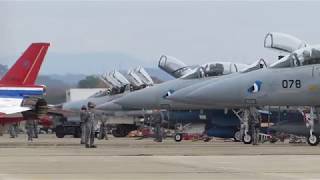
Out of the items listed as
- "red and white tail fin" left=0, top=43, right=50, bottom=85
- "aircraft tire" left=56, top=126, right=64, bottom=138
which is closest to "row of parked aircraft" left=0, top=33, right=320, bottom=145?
"red and white tail fin" left=0, top=43, right=50, bottom=85

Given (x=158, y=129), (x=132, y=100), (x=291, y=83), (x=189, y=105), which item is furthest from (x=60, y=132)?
(x=291, y=83)

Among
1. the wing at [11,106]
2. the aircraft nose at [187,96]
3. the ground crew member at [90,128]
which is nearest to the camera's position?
the ground crew member at [90,128]

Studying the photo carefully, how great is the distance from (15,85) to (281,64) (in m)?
8.87

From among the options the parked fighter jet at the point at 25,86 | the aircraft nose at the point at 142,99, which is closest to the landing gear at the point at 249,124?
the aircraft nose at the point at 142,99

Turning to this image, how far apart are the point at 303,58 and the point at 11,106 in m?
8.90

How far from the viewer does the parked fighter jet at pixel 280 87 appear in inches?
806

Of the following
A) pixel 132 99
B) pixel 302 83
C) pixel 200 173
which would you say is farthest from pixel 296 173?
pixel 132 99

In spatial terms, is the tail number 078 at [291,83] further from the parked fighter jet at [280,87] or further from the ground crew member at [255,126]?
the ground crew member at [255,126]

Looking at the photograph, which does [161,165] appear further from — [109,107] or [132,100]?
[109,107]

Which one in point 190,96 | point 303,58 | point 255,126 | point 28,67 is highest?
point 28,67

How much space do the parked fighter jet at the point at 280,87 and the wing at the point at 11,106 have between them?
5.52 meters

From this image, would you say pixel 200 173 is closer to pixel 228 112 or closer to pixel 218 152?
pixel 218 152

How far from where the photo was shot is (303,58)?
20734 mm

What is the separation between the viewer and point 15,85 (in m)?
25.0
